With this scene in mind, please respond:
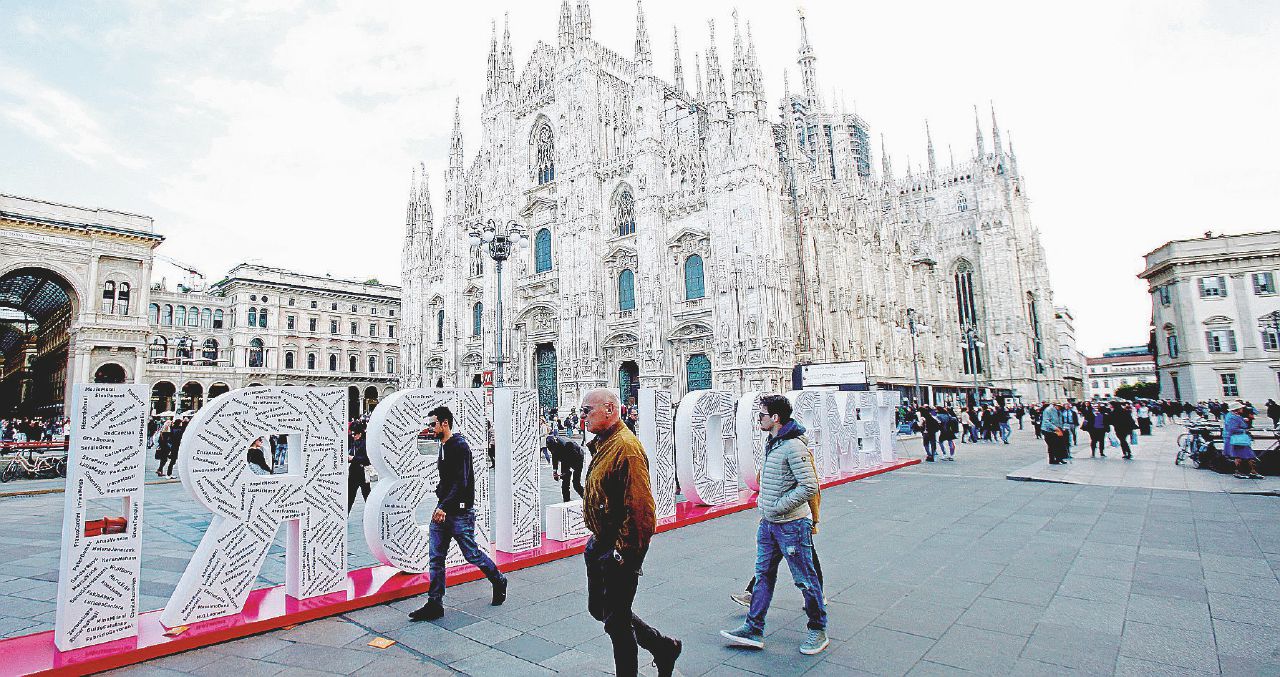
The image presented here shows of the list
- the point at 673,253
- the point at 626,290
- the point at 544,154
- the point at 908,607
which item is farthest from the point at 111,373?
the point at 908,607

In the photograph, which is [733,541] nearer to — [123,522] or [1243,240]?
[123,522]

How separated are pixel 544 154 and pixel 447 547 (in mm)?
35971

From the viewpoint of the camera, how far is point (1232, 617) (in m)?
4.38

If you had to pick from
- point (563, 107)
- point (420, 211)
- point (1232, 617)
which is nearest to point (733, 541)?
point (1232, 617)

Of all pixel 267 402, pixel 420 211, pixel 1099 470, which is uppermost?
pixel 420 211

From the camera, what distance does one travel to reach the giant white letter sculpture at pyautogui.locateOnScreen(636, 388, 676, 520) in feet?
27.7

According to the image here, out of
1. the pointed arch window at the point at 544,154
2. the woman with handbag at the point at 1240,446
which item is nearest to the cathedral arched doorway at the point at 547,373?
the pointed arch window at the point at 544,154

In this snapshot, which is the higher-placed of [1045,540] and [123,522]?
[123,522]

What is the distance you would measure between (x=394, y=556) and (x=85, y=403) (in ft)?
8.89

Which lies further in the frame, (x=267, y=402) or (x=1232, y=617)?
(x=267, y=402)

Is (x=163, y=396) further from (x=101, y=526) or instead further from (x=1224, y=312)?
(x=1224, y=312)

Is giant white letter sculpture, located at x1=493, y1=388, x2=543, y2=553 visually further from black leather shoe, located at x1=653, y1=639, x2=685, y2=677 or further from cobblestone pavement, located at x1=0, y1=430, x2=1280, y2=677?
black leather shoe, located at x1=653, y1=639, x2=685, y2=677

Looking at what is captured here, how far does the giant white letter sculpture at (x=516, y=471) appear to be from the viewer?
22.0ft

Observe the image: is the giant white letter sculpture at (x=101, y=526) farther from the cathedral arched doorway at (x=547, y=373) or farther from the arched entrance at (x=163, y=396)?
the arched entrance at (x=163, y=396)
